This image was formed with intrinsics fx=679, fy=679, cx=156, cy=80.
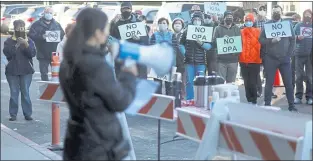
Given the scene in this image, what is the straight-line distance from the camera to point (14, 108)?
1147 centimetres

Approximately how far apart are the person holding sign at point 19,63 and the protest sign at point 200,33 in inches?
125

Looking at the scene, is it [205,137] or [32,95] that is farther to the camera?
[32,95]

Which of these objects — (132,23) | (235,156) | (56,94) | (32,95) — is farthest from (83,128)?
(32,95)

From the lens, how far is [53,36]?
1439 centimetres

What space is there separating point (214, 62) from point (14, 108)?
409cm

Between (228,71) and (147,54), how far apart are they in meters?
8.15

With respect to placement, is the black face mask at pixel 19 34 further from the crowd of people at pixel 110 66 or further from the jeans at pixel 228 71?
the jeans at pixel 228 71

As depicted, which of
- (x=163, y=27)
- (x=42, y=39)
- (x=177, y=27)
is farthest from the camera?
(x=42, y=39)

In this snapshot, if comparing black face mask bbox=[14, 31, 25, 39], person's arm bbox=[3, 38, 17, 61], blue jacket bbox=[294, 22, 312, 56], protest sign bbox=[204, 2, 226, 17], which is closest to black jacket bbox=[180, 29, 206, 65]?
blue jacket bbox=[294, 22, 312, 56]

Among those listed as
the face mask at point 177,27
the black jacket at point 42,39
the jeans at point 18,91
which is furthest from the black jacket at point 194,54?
the jeans at point 18,91

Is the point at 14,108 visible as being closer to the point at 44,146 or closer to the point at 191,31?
the point at 44,146

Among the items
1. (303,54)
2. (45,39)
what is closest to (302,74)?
(303,54)

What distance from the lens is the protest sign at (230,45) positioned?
1259cm

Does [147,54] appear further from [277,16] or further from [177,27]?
[177,27]
